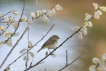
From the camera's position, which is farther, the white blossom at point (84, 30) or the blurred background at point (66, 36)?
the blurred background at point (66, 36)

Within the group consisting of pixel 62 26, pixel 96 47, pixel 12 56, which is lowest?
pixel 12 56

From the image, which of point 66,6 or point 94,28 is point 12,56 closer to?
point 94,28

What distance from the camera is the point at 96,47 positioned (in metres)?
1.65

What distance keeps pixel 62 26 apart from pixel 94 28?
0.89 ft

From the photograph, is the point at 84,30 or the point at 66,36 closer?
the point at 84,30

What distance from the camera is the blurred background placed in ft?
4.59

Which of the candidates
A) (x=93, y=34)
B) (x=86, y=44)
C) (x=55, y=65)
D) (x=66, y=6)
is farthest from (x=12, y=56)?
(x=66, y=6)

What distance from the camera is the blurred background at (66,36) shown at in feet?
4.59

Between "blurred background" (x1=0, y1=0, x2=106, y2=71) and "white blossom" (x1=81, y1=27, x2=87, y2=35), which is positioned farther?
"blurred background" (x1=0, y1=0, x2=106, y2=71)

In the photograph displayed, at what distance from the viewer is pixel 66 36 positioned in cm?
172

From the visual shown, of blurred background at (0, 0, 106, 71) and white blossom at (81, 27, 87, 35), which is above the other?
blurred background at (0, 0, 106, 71)

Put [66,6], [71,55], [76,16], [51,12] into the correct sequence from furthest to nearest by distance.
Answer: [66,6] < [76,16] < [71,55] < [51,12]

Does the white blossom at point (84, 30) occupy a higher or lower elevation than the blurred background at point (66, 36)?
lower

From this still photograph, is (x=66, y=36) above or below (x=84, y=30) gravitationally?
Result: above
